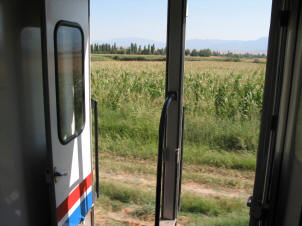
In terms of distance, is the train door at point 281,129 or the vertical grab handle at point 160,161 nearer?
the train door at point 281,129

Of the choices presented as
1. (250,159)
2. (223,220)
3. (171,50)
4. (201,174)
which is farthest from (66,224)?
(250,159)

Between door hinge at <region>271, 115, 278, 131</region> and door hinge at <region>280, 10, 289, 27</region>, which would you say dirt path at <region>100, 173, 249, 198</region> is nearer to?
door hinge at <region>271, 115, 278, 131</region>

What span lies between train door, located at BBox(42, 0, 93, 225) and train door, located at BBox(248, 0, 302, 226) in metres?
1.15

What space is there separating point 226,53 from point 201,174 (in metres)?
3.46

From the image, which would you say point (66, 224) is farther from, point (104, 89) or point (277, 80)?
point (104, 89)

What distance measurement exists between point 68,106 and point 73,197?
2.09 feet

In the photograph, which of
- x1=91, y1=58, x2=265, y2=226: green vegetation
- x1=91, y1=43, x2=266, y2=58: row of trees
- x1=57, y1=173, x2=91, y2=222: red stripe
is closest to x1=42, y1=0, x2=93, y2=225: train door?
x1=57, y1=173, x2=91, y2=222: red stripe

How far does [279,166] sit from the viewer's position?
1.53 metres

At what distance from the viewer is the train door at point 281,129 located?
1.35m

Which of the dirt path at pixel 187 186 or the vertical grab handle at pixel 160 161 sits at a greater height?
the vertical grab handle at pixel 160 161

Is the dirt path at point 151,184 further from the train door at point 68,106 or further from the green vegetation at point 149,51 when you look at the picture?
the green vegetation at point 149,51

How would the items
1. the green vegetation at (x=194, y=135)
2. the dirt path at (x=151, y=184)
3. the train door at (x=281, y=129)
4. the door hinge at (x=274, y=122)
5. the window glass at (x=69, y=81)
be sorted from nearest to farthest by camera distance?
the train door at (x=281, y=129), the door hinge at (x=274, y=122), the window glass at (x=69, y=81), the dirt path at (x=151, y=184), the green vegetation at (x=194, y=135)

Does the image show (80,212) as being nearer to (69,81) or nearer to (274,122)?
(69,81)

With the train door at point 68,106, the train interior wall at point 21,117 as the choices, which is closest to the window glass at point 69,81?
the train door at point 68,106
